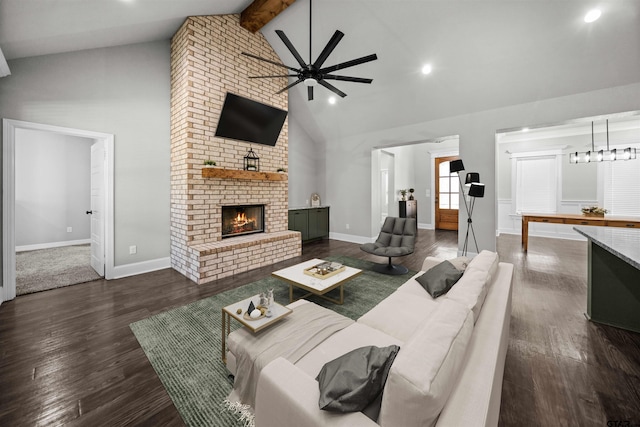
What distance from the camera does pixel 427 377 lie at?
76cm

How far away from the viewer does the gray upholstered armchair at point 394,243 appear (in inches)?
148

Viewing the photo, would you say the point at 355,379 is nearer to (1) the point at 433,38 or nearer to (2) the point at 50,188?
(1) the point at 433,38

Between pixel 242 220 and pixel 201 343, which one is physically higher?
pixel 242 220

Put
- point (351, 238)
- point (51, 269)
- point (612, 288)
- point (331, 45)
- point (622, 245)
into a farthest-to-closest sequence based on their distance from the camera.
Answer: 1. point (351, 238)
2. point (51, 269)
3. point (331, 45)
4. point (612, 288)
5. point (622, 245)

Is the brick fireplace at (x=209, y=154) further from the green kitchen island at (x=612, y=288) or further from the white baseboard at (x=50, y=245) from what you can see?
the green kitchen island at (x=612, y=288)

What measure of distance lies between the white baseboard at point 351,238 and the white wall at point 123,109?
386 centimetres

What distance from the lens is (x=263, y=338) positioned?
5.05 ft

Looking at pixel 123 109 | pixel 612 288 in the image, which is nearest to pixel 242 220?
pixel 123 109

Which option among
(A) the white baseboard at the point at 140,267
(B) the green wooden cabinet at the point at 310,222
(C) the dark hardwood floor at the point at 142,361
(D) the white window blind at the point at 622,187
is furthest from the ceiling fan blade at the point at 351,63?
(D) the white window blind at the point at 622,187

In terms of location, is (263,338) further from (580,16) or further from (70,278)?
(580,16)

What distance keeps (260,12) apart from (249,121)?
5.48 ft

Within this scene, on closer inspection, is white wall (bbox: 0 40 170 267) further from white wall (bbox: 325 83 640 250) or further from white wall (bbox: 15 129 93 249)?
white wall (bbox: 325 83 640 250)

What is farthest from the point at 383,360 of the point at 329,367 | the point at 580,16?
the point at 580,16

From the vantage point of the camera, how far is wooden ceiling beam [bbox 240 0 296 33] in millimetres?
3740
